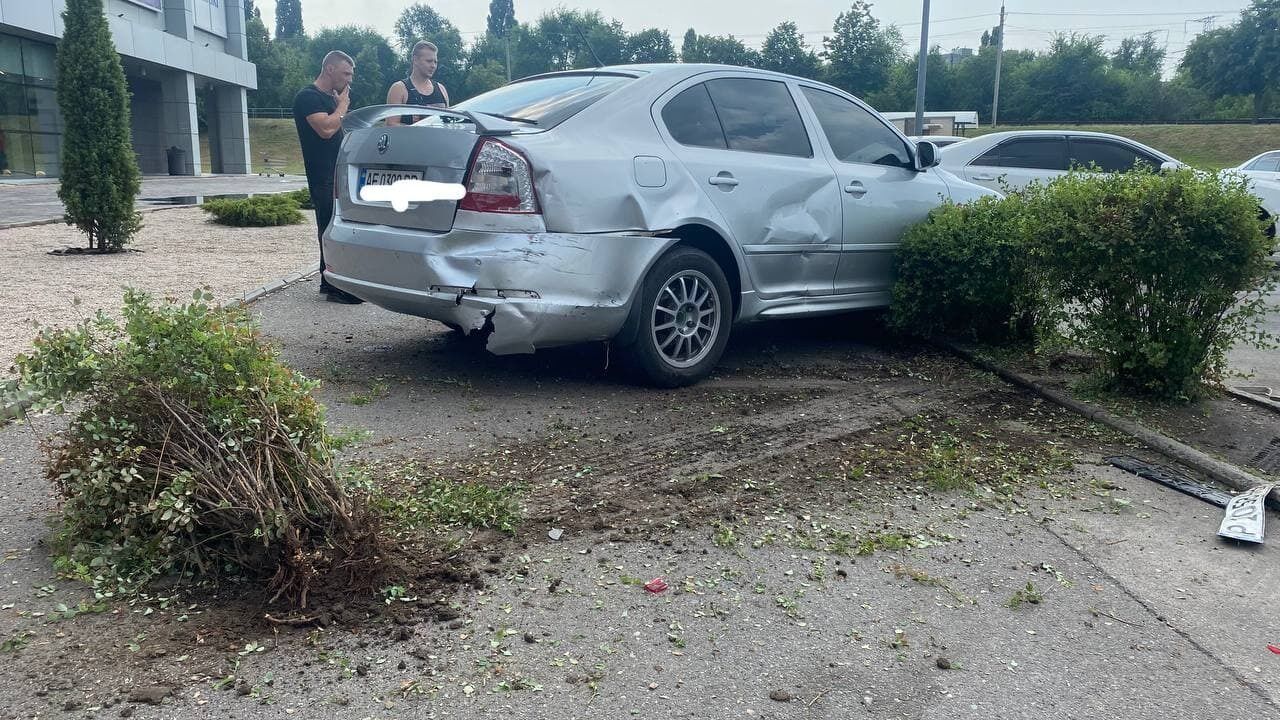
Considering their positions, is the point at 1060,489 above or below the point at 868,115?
below

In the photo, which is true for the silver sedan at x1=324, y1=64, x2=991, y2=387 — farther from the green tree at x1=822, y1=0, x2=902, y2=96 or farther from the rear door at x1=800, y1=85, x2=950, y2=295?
the green tree at x1=822, y1=0, x2=902, y2=96

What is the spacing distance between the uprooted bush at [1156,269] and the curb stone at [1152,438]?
35 centimetres

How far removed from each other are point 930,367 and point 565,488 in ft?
11.0

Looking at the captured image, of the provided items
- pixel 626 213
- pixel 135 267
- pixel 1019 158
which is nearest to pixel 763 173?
pixel 626 213

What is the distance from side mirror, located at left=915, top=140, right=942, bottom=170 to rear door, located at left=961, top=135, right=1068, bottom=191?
21.7ft

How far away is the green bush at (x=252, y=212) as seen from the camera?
15359 millimetres

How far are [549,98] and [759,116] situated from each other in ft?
4.54

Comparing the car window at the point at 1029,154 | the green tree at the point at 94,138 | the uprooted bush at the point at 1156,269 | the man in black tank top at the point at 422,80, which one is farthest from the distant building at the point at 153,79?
the uprooted bush at the point at 1156,269

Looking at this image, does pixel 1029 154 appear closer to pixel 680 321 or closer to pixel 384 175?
pixel 680 321

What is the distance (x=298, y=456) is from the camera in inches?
124

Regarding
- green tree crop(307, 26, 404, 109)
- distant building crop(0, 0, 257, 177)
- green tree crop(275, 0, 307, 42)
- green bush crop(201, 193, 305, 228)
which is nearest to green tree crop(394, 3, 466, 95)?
green tree crop(307, 26, 404, 109)

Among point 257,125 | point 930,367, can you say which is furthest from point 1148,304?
point 257,125

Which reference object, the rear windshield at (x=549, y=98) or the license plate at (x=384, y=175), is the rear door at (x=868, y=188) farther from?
the license plate at (x=384, y=175)

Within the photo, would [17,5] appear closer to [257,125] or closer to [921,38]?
[921,38]
